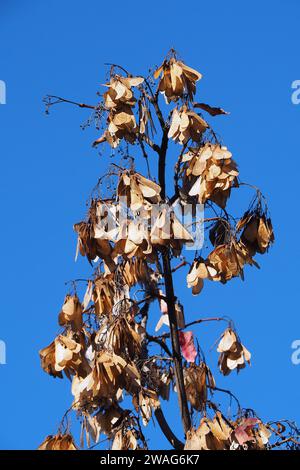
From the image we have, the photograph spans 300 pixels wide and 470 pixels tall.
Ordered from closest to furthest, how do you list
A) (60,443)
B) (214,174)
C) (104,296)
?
(60,443) < (214,174) < (104,296)

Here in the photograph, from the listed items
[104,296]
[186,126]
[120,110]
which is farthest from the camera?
[104,296]

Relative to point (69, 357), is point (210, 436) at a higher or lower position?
lower

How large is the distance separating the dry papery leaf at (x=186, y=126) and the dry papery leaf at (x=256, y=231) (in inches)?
16.4

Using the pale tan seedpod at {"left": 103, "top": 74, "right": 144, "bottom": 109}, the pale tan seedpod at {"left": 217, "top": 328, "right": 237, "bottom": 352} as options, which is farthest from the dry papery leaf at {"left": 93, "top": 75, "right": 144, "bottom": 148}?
the pale tan seedpod at {"left": 217, "top": 328, "right": 237, "bottom": 352}

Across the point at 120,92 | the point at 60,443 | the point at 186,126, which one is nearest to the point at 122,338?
Answer: the point at 60,443

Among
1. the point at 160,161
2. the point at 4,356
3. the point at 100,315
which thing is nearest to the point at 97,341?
the point at 100,315

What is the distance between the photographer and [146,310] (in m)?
10.2

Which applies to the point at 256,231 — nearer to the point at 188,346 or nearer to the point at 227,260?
the point at 227,260

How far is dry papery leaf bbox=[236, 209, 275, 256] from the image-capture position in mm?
9703

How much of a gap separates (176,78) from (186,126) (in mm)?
247

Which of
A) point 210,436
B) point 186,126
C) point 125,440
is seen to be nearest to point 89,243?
point 186,126

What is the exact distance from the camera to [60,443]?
30.5ft

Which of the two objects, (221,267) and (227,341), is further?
(227,341)

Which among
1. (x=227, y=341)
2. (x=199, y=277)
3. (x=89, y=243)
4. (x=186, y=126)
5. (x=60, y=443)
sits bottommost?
(x=60, y=443)
